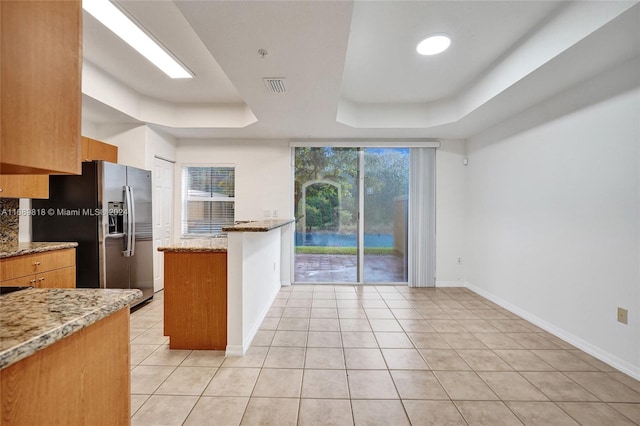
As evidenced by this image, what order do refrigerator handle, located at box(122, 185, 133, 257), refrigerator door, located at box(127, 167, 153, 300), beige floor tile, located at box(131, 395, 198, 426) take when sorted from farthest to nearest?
refrigerator door, located at box(127, 167, 153, 300)
refrigerator handle, located at box(122, 185, 133, 257)
beige floor tile, located at box(131, 395, 198, 426)

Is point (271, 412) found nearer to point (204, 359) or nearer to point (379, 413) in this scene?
point (379, 413)

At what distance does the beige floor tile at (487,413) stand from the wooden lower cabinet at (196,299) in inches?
74.7

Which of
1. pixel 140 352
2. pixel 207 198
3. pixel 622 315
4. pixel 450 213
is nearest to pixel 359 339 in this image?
pixel 140 352

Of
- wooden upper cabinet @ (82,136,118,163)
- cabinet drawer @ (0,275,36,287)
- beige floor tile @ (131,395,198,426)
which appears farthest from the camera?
wooden upper cabinet @ (82,136,118,163)

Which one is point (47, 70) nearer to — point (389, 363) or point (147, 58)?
point (147, 58)

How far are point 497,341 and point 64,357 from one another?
10.5 feet

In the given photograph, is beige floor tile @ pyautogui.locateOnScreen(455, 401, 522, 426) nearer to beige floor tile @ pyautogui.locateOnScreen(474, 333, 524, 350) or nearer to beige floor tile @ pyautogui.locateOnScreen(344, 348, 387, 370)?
beige floor tile @ pyautogui.locateOnScreen(344, 348, 387, 370)

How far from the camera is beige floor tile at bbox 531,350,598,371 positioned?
87.7 inches

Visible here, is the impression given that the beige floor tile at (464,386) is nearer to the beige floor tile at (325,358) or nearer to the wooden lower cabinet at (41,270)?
the beige floor tile at (325,358)

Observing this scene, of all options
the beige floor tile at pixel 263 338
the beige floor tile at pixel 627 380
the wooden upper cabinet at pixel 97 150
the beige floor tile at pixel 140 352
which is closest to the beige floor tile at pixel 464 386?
the beige floor tile at pixel 627 380

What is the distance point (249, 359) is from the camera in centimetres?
232

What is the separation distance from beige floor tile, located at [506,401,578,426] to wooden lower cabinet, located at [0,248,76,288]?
3729mm

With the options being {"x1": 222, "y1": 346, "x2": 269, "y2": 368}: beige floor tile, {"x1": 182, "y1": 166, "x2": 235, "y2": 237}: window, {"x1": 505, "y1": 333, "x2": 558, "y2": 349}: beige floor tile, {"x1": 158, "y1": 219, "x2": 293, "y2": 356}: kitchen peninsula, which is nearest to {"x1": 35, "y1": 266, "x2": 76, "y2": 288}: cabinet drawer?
{"x1": 158, "y1": 219, "x2": 293, "y2": 356}: kitchen peninsula

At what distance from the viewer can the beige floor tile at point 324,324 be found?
2.94 m
